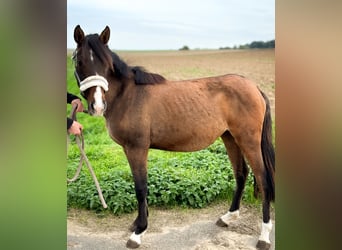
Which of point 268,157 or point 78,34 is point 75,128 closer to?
point 78,34

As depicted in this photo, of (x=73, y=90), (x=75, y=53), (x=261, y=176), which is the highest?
(x=75, y=53)

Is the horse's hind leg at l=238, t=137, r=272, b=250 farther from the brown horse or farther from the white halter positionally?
the white halter

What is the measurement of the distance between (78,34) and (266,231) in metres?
1.43

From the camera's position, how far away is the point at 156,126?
2.28m

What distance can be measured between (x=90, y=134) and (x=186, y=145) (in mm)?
517

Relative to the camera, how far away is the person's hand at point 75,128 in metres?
2.22

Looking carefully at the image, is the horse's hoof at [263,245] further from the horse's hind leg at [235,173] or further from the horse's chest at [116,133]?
the horse's chest at [116,133]

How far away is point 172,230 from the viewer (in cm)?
238

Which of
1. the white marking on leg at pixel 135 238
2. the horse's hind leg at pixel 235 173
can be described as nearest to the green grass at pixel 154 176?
the horse's hind leg at pixel 235 173

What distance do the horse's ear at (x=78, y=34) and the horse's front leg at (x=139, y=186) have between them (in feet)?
1.94

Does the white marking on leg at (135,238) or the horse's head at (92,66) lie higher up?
the horse's head at (92,66)
